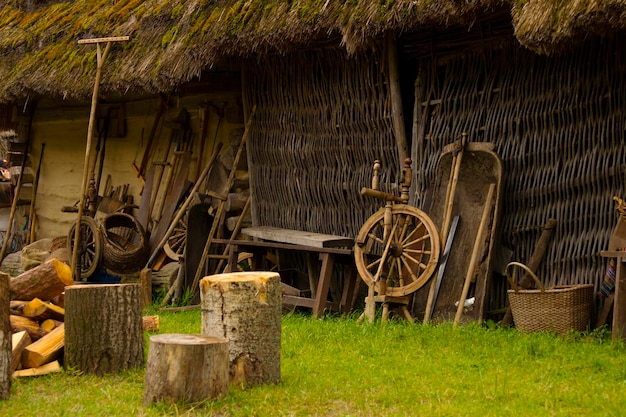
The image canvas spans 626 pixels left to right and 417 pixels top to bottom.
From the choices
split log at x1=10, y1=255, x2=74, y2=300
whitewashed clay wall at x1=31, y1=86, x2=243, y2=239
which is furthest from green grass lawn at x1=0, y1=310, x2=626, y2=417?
whitewashed clay wall at x1=31, y1=86, x2=243, y2=239

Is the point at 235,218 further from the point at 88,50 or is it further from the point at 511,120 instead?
the point at 511,120

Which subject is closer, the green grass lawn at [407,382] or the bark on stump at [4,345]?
the green grass lawn at [407,382]

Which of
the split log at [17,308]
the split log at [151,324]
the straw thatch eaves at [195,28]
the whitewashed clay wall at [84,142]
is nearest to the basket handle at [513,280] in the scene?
the straw thatch eaves at [195,28]

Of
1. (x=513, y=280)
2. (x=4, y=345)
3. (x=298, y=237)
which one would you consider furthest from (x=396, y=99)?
(x=4, y=345)

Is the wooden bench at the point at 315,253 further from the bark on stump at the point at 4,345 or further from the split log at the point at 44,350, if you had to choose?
the bark on stump at the point at 4,345

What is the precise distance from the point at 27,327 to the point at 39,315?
0.70ft

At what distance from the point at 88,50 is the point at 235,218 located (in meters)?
2.44

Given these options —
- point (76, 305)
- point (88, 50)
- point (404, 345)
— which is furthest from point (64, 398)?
point (88, 50)

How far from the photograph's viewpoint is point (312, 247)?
24.8 ft

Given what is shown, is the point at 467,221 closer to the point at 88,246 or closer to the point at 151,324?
the point at 151,324

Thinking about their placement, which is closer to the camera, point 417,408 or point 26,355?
point 417,408

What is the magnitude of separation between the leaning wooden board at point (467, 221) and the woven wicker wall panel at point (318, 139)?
1.88 ft

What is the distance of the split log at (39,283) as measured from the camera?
19.7 ft

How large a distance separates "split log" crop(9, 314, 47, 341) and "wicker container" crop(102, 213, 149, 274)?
142 inches
